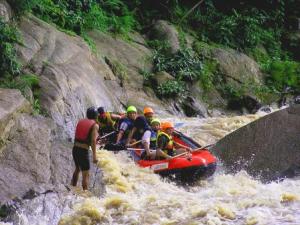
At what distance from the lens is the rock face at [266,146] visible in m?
9.83

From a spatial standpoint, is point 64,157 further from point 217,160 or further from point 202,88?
point 202,88

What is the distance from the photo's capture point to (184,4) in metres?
22.7

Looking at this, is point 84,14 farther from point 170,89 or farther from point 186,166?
point 186,166

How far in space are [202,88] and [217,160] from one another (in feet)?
25.3

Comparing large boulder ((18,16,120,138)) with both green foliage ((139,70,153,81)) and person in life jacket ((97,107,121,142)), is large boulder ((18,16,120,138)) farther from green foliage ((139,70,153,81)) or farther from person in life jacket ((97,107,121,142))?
green foliage ((139,70,153,81))

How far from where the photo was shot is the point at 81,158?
8188 mm

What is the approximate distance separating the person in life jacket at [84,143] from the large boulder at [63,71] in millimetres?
2276

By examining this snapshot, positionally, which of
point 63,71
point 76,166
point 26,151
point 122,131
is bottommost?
point 76,166

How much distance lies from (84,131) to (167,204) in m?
1.68

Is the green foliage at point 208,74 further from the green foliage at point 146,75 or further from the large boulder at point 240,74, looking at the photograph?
the green foliage at point 146,75

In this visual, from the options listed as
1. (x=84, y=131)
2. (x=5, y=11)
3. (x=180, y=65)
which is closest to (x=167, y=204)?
(x=84, y=131)

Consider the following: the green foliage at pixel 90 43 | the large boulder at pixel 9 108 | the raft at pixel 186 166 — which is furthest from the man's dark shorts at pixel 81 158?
the green foliage at pixel 90 43

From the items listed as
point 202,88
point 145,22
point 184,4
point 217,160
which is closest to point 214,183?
point 217,160

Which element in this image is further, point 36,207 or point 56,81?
point 56,81
